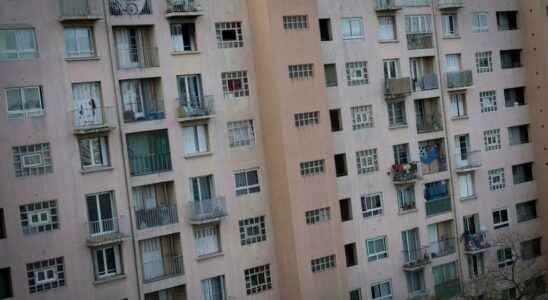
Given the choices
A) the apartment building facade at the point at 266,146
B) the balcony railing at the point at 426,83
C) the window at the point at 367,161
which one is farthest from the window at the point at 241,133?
the balcony railing at the point at 426,83

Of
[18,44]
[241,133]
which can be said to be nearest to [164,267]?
[241,133]

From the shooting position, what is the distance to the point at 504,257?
45188 mm

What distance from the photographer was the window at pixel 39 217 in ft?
102

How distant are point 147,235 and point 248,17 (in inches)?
437

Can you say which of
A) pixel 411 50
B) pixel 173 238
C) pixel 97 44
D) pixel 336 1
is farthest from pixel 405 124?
pixel 97 44

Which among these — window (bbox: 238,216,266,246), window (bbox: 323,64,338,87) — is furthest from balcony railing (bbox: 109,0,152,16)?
window (bbox: 238,216,266,246)

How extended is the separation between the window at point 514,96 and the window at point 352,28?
36.0 ft

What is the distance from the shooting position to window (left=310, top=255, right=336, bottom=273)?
36.8 metres

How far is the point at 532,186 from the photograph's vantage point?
46.7 meters

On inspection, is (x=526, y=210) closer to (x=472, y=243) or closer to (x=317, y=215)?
(x=472, y=243)

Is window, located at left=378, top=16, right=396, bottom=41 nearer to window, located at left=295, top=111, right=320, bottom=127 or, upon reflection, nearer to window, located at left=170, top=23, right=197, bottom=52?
window, located at left=295, top=111, right=320, bottom=127

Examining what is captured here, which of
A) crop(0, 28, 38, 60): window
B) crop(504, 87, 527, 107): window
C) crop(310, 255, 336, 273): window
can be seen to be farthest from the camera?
crop(504, 87, 527, 107): window

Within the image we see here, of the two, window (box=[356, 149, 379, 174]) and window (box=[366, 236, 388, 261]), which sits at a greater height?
window (box=[356, 149, 379, 174])

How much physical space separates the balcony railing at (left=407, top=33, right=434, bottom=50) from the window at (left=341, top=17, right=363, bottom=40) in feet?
10.3
